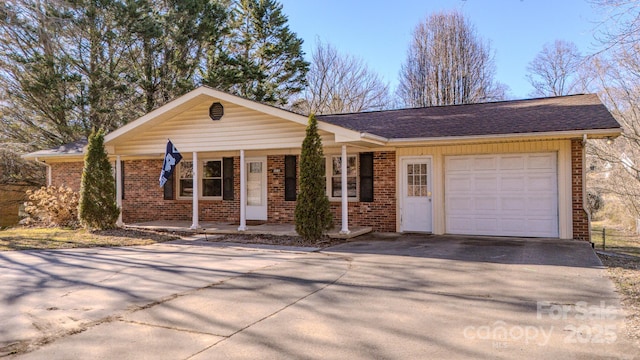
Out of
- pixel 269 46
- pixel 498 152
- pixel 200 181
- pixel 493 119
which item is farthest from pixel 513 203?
pixel 269 46

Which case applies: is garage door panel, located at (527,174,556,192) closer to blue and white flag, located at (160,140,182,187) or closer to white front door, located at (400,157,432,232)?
white front door, located at (400,157,432,232)

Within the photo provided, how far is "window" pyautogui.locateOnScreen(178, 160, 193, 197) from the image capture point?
14.5 m

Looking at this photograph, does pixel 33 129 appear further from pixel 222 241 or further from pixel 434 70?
pixel 434 70

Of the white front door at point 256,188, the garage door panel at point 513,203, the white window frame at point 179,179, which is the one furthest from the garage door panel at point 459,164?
the white window frame at point 179,179

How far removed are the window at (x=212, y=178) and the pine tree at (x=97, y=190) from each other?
2867mm

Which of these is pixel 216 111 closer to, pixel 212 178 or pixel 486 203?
pixel 212 178

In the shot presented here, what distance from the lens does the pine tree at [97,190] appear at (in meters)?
12.0

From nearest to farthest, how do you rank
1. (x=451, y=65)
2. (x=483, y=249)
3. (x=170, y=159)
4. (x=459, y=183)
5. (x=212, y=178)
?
(x=483, y=249) → (x=459, y=183) → (x=170, y=159) → (x=212, y=178) → (x=451, y=65)

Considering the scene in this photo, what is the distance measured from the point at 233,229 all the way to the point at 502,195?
22.8 feet

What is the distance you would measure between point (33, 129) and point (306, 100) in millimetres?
15232

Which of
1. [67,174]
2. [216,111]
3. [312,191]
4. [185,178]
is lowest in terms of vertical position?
[312,191]

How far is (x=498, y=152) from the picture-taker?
1050 cm

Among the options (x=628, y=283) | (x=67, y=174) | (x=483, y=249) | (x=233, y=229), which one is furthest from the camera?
(x=67, y=174)

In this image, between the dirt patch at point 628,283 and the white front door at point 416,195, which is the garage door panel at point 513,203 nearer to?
the white front door at point 416,195
